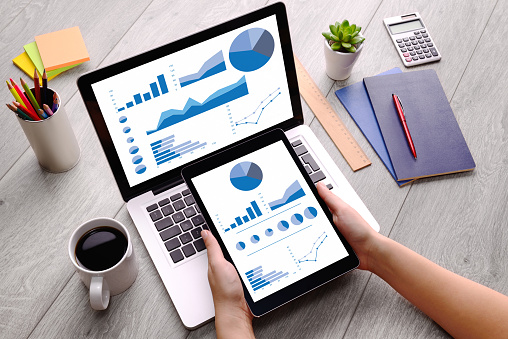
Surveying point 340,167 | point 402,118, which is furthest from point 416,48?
point 340,167

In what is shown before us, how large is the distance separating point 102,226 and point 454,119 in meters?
0.75

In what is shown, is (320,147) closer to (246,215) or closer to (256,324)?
(246,215)

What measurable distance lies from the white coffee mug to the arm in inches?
13.7

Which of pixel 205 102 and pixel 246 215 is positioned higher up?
pixel 205 102

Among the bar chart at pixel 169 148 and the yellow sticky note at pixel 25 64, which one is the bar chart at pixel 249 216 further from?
the yellow sticky note at pixel 25 64

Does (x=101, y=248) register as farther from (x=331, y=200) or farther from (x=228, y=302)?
(x=331, y=200)

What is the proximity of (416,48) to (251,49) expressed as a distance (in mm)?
503

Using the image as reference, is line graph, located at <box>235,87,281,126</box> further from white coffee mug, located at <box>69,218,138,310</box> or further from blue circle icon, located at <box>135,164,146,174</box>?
white coffee mug, located at <box>69,218,138,310</box>

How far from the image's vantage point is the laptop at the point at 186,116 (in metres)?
0.82

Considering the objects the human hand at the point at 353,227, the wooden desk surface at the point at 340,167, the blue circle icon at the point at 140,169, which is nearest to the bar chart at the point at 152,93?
the blue circle icon at the point at 140,169

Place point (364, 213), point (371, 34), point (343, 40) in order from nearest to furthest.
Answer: point (364, 213)
point (343, 40)
point (371, 34)

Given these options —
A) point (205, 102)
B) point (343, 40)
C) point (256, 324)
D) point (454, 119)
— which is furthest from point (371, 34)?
point (256, 324)

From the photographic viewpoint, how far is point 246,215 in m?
0.88

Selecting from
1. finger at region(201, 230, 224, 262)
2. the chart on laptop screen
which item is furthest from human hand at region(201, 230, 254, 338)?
the chart on laptop screen
